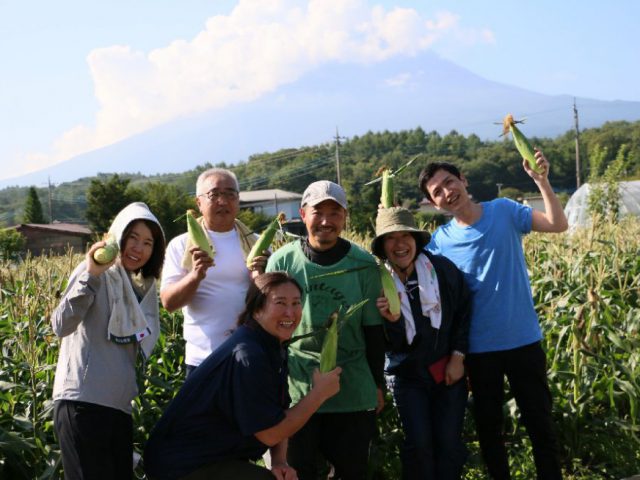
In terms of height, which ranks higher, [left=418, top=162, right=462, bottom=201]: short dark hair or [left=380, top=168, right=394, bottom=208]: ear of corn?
[left=418, top=162, right=462, bottom=201]: short dark hair

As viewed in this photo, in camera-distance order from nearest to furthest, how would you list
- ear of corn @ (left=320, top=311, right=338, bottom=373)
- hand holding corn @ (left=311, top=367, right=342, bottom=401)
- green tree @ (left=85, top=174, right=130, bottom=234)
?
hand holding corn @ (left=311, top=367, right=342, bottom=401), ear of corn @ (left=320, top=311, right=338, bottom=373), green tree @ (left=85, top=174, right=130, bottom=234)

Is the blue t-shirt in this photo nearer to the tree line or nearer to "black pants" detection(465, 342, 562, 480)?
"black pants" detection(465, 342, 562, 480)

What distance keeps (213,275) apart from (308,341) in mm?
717

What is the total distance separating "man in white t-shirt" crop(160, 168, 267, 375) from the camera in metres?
4.05

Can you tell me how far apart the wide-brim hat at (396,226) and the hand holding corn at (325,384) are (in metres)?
1.05

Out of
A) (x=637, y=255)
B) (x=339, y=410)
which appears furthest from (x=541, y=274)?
(x=339, y=410)

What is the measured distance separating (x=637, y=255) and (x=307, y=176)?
8282 centimetres

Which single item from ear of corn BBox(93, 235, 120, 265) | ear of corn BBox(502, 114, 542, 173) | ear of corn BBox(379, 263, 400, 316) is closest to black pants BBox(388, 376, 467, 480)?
ear of corn BBox(379, 263, 400, 316)

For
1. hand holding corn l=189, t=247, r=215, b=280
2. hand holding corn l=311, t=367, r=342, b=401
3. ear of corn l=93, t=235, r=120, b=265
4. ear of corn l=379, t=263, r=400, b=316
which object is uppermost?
ear of corn l=93, t=235, r=120, b=265

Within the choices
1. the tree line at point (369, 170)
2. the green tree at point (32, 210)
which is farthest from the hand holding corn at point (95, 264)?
the green tree at point (32, 210)

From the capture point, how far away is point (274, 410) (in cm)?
327

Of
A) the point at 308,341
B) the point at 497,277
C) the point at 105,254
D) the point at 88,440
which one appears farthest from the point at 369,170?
the point at 88,440

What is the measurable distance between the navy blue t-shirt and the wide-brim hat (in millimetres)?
1224

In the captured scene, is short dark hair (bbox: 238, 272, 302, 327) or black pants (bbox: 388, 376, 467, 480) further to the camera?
black pants (bbox: 388, 376, 467, 480)
